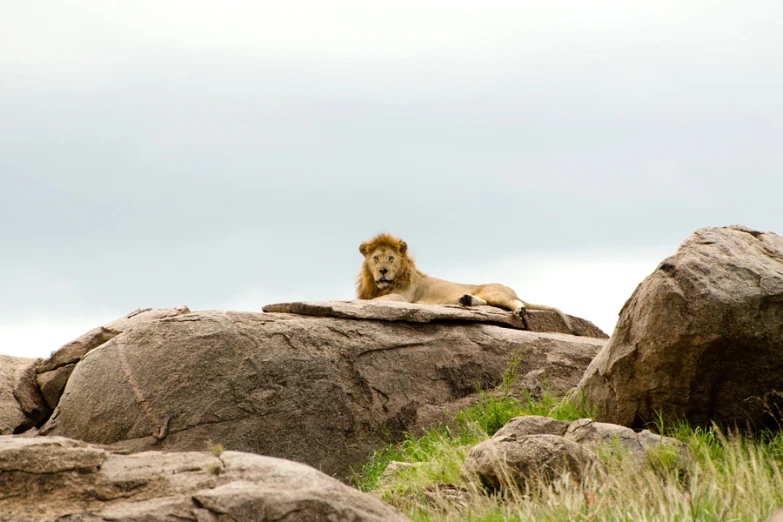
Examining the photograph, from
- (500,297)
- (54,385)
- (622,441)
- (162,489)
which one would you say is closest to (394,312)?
(500,297)

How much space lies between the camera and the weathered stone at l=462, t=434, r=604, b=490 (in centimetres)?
744

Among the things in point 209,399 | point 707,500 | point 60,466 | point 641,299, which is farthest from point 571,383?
point 60,466

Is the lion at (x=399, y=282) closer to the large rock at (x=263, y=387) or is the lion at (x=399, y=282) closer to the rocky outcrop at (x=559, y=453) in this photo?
the large rock at (x=263, y=387)

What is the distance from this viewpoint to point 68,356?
1249cm

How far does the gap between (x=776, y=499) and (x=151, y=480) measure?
4.52m

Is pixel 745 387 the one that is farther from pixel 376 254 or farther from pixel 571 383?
pixel 376 254

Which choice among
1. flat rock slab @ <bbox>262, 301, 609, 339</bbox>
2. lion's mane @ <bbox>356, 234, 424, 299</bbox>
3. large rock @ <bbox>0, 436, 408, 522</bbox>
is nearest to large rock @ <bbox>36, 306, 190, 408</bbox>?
flat rock slab @ <bbox>262, 301, 609, 339</bbox>

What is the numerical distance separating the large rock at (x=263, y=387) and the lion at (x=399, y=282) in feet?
10.9

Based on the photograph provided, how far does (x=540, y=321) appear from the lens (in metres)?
13.2

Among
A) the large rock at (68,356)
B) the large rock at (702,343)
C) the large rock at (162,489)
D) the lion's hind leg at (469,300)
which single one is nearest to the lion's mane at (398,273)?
the lion's hind leg at (469,300)

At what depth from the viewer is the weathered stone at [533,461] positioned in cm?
744

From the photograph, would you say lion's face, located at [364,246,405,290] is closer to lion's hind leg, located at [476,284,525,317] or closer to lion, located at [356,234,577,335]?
lion, located at [356,234,577,335]

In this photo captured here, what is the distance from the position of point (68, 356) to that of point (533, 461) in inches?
291

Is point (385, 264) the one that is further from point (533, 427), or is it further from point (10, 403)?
point (533, 427)
